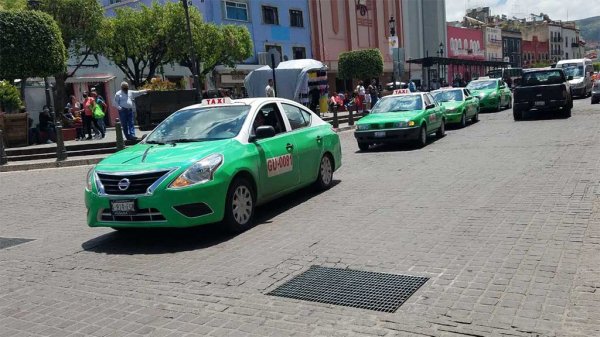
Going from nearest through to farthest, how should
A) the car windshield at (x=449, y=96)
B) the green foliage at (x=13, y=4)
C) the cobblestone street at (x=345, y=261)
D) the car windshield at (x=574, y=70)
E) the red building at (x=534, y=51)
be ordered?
the cobblestone street at (x=345, y=261), the car windshield at (x=449, y=96), the green foliage at (x=13, y=4), the car windshield at (x=574, y=70), the red building at (x=534, y=51)

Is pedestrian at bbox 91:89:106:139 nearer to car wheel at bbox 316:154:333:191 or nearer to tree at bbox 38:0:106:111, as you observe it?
tree at bbox 38:0:106:111

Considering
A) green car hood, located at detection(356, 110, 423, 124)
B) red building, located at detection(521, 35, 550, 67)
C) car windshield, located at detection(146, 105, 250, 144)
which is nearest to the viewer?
car windshield, located at detection(146, 105, 250, 144)

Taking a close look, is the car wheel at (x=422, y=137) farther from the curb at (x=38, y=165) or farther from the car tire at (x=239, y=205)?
the curb at (x=38, y=165)

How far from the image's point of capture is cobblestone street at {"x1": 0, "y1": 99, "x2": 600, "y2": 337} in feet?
13.5

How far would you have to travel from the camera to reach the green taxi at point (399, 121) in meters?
14.3

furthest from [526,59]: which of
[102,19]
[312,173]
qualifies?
[312,173]

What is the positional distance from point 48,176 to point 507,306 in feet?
41.7

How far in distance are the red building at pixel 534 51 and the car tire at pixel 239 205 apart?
325ft

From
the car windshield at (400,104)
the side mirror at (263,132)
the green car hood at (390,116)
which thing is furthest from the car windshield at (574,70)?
the side mirror at (263,132)

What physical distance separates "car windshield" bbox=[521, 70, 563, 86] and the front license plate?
17.6 metres

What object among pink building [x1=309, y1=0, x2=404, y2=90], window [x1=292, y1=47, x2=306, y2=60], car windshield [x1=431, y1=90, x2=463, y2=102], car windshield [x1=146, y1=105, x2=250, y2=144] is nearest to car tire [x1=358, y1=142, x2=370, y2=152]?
car windshield [x1=431, y1=90, x2=463, y2=102]

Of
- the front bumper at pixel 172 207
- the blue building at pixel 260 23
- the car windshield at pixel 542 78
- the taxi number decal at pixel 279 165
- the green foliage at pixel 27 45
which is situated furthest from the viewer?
the blue building at pixel 260 23

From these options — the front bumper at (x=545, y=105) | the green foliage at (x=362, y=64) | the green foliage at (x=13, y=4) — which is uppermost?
the green foliage at (x=13, y=4)

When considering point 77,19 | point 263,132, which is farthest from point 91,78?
point 263,132
